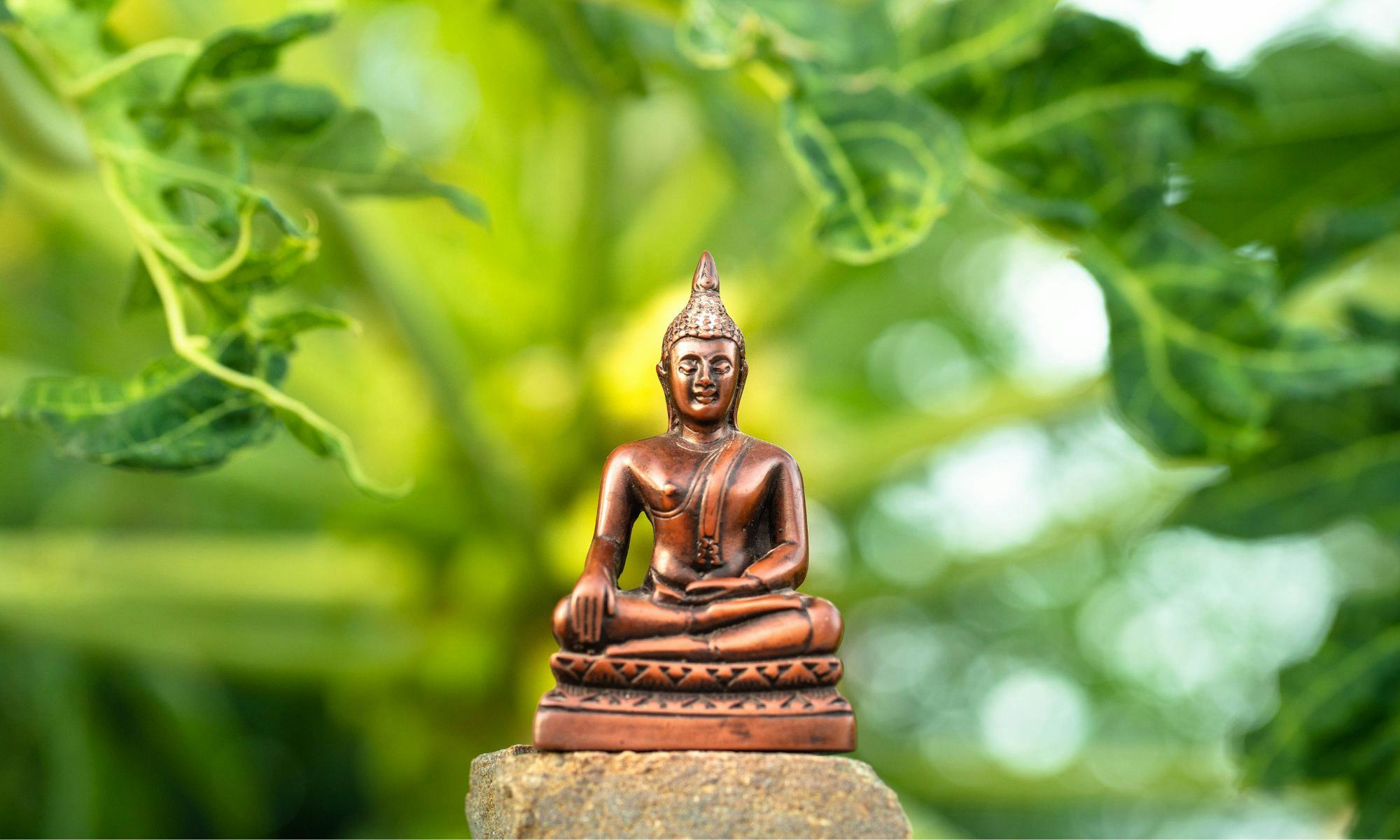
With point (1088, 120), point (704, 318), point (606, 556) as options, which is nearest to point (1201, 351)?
point (1088, 120)

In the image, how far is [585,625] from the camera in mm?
815

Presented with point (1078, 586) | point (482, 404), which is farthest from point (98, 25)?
point (1078, 586)

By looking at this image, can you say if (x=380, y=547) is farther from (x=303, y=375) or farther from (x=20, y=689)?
(x=20, y=689)

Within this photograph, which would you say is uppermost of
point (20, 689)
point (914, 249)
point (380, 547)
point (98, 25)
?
point (914, 249)

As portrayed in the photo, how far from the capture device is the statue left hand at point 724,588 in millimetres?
869

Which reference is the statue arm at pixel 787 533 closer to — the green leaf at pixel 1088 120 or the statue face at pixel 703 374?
the statue face at pixel 703 374

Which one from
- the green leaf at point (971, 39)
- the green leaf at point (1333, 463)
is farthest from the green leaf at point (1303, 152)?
the green leaf at point (971, 39)

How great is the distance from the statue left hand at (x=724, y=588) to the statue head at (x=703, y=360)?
0.44 feet

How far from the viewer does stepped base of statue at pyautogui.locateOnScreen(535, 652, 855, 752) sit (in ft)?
2.62

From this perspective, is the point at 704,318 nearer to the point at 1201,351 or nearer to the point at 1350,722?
the point at 1201,351

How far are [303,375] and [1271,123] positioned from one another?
131cm

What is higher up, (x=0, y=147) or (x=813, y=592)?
(x=0, y=147)

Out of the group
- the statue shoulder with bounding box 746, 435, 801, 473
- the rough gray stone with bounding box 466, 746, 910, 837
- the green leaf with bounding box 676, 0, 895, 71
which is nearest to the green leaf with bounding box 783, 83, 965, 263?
the green leaf with bounding box 676, 0, 895, 71

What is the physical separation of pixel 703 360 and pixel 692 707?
27cm
